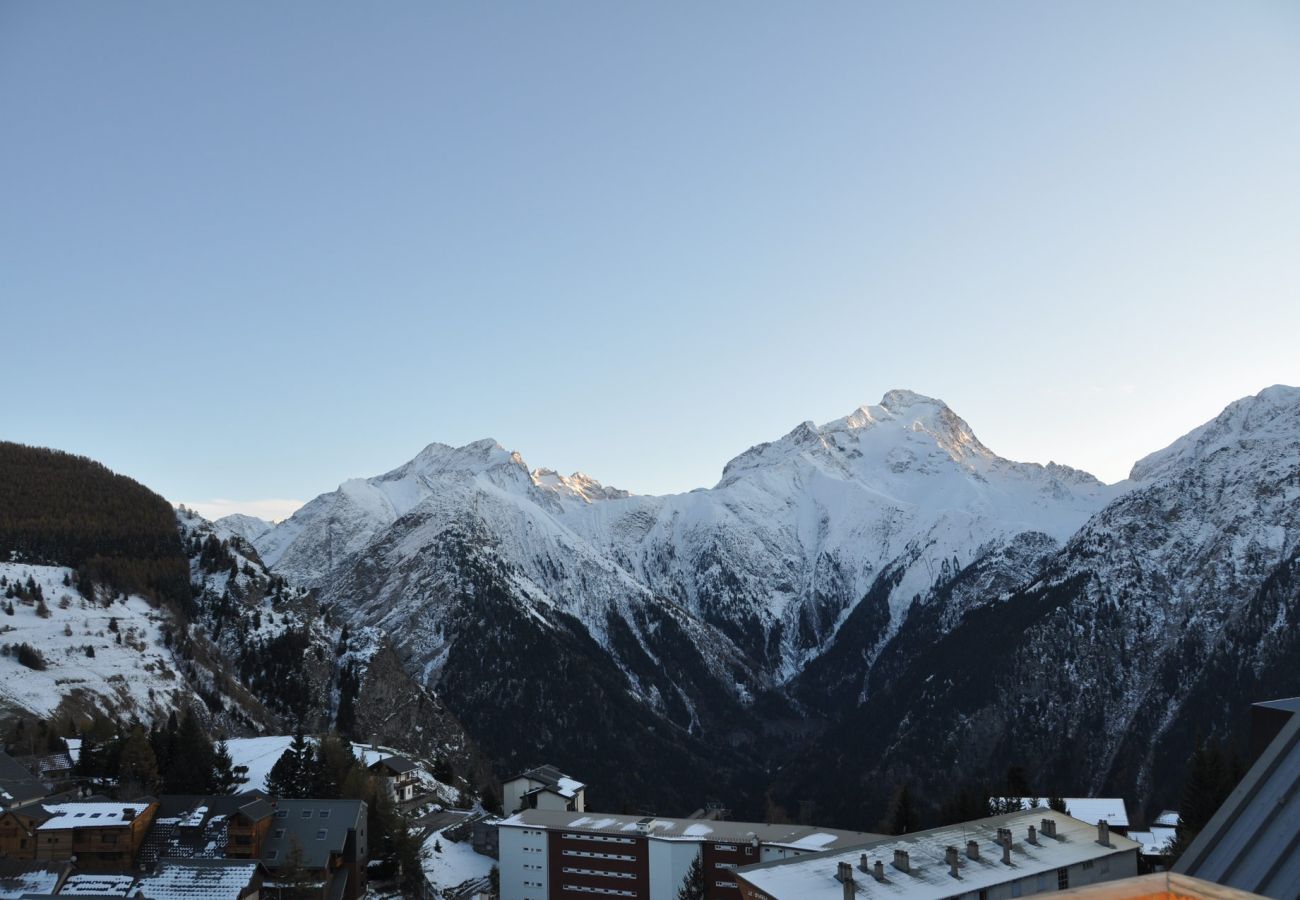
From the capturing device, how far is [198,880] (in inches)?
2709

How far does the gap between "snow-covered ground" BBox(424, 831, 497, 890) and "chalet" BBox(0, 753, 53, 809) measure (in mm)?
34633

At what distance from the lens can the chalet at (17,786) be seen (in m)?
73.8

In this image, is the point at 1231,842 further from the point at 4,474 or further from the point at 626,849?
the point at 4,474

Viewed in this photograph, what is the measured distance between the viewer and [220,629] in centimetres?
17862

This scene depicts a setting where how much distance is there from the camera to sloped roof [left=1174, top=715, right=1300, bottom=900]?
10992 mm

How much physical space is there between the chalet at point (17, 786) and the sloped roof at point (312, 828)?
61.6 ft

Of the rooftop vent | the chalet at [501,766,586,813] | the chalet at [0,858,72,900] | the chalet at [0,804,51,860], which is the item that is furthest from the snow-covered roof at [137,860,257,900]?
the rooftop vent

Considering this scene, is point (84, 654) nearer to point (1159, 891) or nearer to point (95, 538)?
point (95, 538)

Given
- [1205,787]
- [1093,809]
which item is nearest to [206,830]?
[1205,787]

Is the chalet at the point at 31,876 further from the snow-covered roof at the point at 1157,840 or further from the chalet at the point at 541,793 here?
the snow-covered roof at the point at 1157,840

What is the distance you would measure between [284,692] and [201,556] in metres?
40.9

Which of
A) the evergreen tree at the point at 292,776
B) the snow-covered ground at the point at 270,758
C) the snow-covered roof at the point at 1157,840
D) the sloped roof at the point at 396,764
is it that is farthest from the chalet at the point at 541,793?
the snow-covered roof at the point at 1157,840

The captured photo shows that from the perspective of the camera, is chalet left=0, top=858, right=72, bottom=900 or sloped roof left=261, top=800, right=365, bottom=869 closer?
chalet left=0, top=858, right=72, bottom=900

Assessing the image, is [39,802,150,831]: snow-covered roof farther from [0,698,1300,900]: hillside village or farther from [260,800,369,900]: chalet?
[260,800,369,900]: chalet
